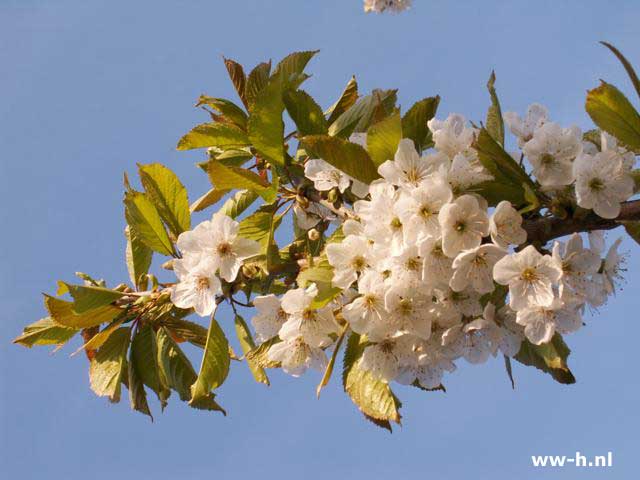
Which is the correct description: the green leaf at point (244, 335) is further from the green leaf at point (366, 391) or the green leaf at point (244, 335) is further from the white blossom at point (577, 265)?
the white blossom at point (577, 265)

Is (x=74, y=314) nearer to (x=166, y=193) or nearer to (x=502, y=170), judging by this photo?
(x=166, y=193)

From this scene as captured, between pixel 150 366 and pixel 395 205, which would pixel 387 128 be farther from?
pixel 150 366

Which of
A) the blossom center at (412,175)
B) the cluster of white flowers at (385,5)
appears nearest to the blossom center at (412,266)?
the blossom center at (412,175)

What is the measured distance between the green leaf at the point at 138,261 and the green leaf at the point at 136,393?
9.8 inches

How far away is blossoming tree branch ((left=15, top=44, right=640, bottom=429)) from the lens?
1.67 m

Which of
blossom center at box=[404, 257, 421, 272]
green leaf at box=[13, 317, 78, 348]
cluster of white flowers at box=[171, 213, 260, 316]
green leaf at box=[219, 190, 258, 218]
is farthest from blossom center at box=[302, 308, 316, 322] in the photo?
green leaf at box=[13, 317, 78, 348]

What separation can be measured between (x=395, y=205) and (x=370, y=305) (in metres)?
0.26

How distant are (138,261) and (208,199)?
32cm

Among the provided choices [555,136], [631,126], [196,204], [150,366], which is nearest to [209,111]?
[196,204]

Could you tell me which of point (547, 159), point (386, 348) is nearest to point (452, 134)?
point (547, 159)

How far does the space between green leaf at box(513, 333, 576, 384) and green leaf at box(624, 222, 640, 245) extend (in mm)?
348

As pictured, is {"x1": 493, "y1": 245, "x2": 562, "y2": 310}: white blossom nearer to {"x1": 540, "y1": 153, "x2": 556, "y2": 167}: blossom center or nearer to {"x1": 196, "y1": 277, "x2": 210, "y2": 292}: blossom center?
{"x1": 540, "y1": 153, "x2": 556, "y2": 167}: blossom center

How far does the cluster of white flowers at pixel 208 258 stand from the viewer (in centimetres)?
198

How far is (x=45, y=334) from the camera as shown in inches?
95.0
